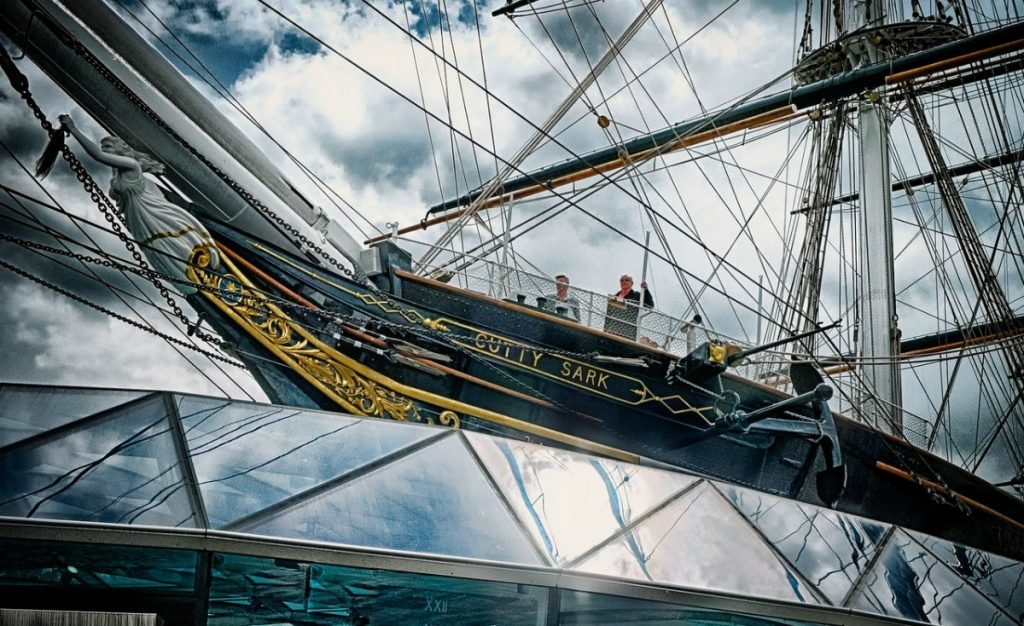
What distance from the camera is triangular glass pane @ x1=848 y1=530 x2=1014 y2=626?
3947 mm

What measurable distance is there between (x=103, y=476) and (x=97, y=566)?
0.34 m

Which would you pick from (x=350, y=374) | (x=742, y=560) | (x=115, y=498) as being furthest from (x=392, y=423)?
(x=350, y=374)

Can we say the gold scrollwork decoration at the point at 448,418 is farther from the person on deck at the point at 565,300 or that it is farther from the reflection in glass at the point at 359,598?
the reflection in glass at the point at 359,598

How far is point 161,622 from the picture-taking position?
117 inches

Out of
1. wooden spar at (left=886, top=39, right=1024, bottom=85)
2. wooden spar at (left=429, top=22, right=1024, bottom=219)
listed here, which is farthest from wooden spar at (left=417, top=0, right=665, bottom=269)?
wooden spar at (left=886, top=39, right=1024, bottom=85)

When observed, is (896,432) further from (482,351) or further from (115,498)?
(115,498)

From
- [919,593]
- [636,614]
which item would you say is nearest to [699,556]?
[636,614]

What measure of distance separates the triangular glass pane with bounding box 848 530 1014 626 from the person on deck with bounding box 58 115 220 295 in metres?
4.26

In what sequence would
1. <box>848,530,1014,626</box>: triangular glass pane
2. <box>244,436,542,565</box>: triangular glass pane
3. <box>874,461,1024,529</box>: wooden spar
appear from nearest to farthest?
<box>244,436,542,565</box>: triangular glass pane, <box>848,530,1014,626</box>: triangular glass pane, <box>874,461,1024,529</box>: wooden spar

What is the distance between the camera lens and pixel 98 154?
18.1 feet

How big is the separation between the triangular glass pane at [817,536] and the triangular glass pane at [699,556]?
4.5 inches

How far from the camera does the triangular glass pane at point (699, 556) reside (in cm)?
358

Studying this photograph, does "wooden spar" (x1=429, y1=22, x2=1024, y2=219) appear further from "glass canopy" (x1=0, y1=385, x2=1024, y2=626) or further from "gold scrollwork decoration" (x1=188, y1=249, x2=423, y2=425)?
"glass canopy" (x1=0, y1=385, x2=1024, y2=626)

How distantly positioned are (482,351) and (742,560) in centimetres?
300
